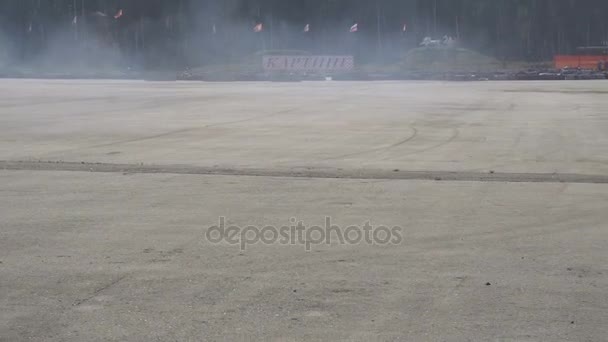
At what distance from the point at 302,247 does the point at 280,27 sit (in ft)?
288

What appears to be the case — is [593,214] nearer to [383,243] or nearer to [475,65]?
[383,243]

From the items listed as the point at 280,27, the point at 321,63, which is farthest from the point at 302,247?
the point at 280,27

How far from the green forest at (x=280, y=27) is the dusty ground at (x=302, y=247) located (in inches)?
2875

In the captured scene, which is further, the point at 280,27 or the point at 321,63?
the point at 280,27

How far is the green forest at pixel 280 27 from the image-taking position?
9044cm

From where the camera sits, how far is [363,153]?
53.5 feet

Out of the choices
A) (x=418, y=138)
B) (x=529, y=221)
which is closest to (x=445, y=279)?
(x=529, y=221)

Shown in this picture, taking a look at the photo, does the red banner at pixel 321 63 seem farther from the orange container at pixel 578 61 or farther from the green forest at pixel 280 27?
the orange container at pixel 578 61

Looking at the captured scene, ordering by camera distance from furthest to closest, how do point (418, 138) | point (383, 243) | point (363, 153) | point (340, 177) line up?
point (418, 138) → point (363, 153) → point (340, 177) → point (383, 243)

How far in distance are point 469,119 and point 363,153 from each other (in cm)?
915

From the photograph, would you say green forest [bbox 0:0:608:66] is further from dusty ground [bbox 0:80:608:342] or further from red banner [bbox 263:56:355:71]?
dusty ground [bbox 0:80:608:342]

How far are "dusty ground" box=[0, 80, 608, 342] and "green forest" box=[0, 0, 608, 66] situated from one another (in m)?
73.0

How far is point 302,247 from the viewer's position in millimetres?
8328

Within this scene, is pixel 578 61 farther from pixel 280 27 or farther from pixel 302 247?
pixel 302 247
